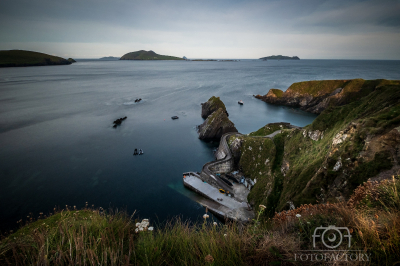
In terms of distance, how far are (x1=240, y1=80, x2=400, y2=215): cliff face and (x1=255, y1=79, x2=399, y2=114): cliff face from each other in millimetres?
61825

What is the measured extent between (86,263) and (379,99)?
1292 inches

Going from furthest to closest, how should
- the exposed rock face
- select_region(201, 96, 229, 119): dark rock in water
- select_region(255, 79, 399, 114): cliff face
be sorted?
1. select_region(255, 79, 399, 114): cliff face
2. select_region(201, 96, 229, 119): dark rock in water
3. the exposed rock face

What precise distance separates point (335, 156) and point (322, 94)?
93135 mm

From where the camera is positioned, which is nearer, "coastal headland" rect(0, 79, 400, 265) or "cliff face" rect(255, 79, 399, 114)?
"coastal headland" rect(0, 79, 400, 265)

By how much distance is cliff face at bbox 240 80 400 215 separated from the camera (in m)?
14.6

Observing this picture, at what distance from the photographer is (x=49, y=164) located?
41281 mm

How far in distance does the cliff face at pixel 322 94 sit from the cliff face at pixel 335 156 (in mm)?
61825

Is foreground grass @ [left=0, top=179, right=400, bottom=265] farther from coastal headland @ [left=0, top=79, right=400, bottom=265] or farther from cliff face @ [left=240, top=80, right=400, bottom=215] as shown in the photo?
cliff face @ [left=240, top=80, right=400, bottom=215]

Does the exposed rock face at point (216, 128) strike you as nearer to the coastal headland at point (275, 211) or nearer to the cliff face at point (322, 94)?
the coastal headland at point (275, 211)

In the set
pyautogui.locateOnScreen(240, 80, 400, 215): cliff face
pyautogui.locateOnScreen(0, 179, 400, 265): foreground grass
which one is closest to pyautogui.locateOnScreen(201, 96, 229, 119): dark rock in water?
pyautogui.locateOnScreen(240, 80, 400, 215): cliff face

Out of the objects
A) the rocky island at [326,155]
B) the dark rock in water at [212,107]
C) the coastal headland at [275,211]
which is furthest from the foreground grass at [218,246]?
the dark rock in water at [212,107]

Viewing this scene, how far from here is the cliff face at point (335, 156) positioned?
576 inches

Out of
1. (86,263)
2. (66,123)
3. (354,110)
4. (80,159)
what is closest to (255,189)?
(354,110)

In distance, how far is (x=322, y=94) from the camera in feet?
305
